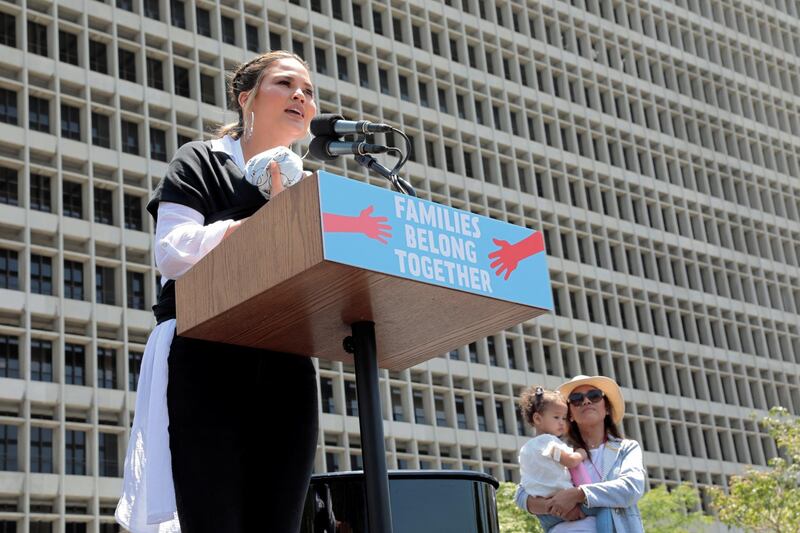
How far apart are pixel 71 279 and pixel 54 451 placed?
6.08 meters

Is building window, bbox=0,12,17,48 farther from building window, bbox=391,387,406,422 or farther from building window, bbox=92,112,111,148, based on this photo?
building window, bbox=391,387,406,422

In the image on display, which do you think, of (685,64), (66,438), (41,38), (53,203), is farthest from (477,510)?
(685,64)

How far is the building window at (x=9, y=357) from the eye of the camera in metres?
38.4

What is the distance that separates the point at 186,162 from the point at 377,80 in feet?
166

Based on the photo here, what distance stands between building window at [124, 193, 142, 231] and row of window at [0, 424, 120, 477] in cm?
779

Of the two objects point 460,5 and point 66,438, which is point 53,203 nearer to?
point 66,438

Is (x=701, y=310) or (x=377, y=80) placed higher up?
(x=377, y=80)

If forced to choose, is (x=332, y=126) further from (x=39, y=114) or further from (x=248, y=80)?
(x=39, y=114)

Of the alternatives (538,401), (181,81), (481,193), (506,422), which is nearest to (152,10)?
(181,81)

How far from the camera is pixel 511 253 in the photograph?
10.9ft

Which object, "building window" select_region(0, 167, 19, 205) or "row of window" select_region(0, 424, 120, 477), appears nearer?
"row of window" select_region(0, 424, 120, 477)

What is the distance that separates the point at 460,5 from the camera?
59.4 m

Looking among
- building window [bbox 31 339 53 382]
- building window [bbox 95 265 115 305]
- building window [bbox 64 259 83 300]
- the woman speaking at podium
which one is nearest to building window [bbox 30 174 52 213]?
building window [bbox 64 259 83 300]

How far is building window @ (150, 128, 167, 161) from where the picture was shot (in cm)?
4566
